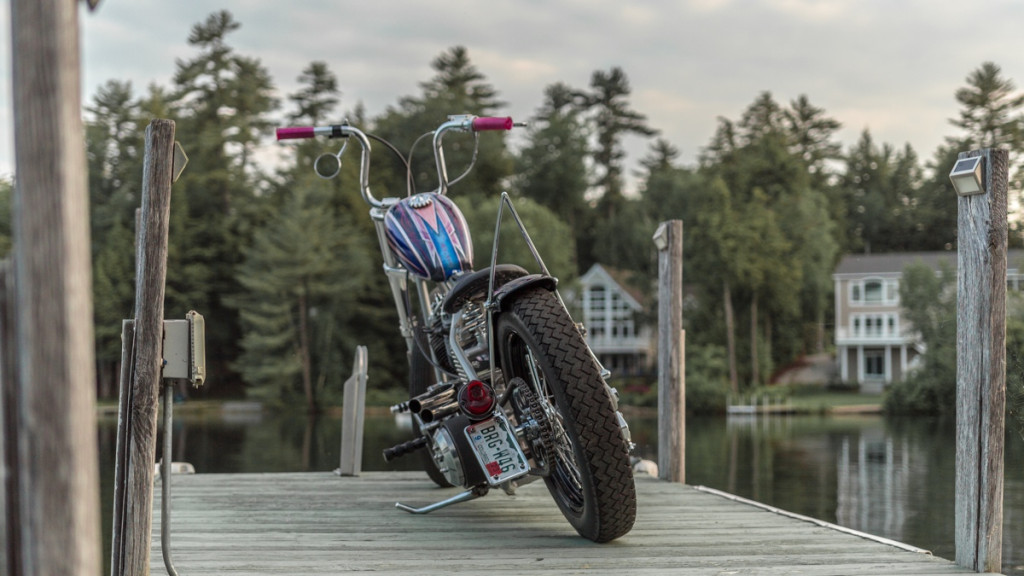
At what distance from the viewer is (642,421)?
33375 mm

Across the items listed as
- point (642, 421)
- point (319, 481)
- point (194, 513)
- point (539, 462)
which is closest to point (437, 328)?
point (539, 462)

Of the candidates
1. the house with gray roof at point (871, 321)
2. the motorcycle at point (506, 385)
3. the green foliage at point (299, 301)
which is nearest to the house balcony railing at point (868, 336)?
the house with gray roof at point (871, 321)

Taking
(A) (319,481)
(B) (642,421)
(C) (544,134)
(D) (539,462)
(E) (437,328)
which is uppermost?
(C) (544,134)

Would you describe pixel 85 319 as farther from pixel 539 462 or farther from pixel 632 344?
pixel 632 344

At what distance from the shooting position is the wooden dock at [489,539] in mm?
3770

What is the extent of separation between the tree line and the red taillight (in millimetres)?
32605

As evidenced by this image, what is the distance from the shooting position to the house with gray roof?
4575 cm

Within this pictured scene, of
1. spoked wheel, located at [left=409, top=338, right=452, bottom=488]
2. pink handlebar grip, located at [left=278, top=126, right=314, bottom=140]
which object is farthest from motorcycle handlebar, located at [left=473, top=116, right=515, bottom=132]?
spoked wheel, located at [left=409, top=338, right=452, bottom=488]

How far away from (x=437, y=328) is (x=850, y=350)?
44.2 meters

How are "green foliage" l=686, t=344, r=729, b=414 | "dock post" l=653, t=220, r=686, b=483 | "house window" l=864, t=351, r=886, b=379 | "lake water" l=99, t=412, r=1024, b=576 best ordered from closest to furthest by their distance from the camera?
"dock post" l=653, t=220, r=686, b=483
"lake water" l=99, t=412, r=1024, b=576
"green foliage" l=686, t=344, r=729, b=414
"house window" l=864, t=351, r=886, b=379

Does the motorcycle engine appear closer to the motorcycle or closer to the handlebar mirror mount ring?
the motorcycle

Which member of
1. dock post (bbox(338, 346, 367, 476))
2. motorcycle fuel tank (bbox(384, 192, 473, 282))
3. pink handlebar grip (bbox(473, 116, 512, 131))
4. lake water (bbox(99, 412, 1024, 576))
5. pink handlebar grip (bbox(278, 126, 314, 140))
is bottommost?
lake water (bbox(99, 412, 1024, 576))

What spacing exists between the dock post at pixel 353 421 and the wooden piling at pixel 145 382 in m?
3.06

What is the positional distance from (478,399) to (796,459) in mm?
21195
